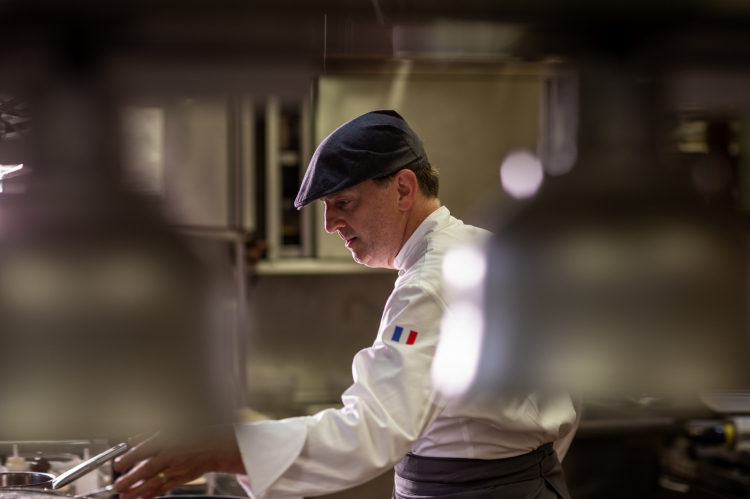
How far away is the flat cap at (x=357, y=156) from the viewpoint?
0.64 m

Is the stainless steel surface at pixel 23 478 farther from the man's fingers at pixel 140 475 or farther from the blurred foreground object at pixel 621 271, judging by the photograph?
the blurred foreground object at pixel 621 271

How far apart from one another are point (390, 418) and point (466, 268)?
1.44ft

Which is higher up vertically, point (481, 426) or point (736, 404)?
point (736, 404)

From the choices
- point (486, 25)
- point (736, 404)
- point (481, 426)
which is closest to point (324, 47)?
point (486, 25)

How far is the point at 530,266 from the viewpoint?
0.64 ft

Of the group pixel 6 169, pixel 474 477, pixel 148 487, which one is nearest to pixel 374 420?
pixel 148 487

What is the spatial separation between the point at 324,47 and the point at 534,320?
0.35ft

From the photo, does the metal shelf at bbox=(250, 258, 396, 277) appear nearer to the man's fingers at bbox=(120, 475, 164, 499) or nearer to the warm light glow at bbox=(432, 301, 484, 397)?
the man's fingers at bbox=(120, 475, 164, 499)

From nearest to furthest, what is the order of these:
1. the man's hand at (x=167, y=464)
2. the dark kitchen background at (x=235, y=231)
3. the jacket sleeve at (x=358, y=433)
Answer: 1. the dark kitchen background at (x=235, y=231)
2. the man's hand at (x=167, y=464)
3. the jacket sleeve at (x=358, y=433)

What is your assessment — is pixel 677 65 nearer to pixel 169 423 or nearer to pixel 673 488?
pixel 169 423

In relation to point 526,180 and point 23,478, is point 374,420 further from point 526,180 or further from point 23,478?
point 23,478

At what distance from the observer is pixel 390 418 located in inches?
25.6

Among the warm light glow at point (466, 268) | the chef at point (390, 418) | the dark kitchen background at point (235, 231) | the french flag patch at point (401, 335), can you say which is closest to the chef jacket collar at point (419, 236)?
the chef at point (390, 418)

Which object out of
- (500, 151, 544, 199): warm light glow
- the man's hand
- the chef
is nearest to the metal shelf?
the chef
